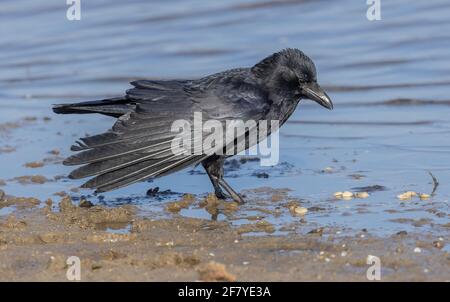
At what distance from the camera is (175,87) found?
7305mm

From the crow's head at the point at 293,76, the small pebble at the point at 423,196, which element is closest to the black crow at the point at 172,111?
→ the crow's head at the point at 293,76

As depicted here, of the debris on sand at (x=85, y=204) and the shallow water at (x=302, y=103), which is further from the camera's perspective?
the shallow water at (x=302, y=103)

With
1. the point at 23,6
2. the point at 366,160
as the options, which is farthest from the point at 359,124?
the point at 23,6

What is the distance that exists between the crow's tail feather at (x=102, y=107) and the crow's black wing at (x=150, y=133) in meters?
0.09

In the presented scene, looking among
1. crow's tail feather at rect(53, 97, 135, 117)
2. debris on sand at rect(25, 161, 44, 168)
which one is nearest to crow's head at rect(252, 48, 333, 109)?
crow's tail feather at rect(53, 97, 135, 117)

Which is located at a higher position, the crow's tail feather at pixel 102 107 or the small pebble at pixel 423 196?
the crow's tail feather at pixel 102 107

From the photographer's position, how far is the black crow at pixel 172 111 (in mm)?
6812

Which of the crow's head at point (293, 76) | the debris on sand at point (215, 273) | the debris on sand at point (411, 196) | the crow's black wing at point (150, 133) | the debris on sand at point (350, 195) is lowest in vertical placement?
the debris on sand at point (350, 195)

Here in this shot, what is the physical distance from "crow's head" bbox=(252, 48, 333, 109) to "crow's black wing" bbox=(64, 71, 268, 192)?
0.23m

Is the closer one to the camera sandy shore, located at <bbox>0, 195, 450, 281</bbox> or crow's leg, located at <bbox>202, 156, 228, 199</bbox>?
sandy shore, located at <bbox>0, 195, 450, 281</bbox>

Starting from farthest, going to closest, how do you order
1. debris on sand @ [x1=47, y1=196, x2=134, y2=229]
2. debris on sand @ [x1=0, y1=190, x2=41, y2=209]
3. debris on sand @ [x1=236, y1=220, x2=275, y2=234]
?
debris on sand @ [x1=0, y1=190, x2=41, y2=209] < debris on sand @ [x1=47, y1=196, x2=134, y2=229] < debris on sand @ [x1=236, y1=220, x2=275, y2=234]

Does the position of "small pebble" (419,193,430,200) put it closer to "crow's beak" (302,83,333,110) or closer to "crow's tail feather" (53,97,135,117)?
"crow's beak" (302,83,333,110)

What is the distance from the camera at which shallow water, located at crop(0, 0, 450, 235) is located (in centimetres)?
752

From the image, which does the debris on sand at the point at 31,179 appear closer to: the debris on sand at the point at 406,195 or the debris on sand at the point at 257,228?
the debris on sand at the point at 257,228
